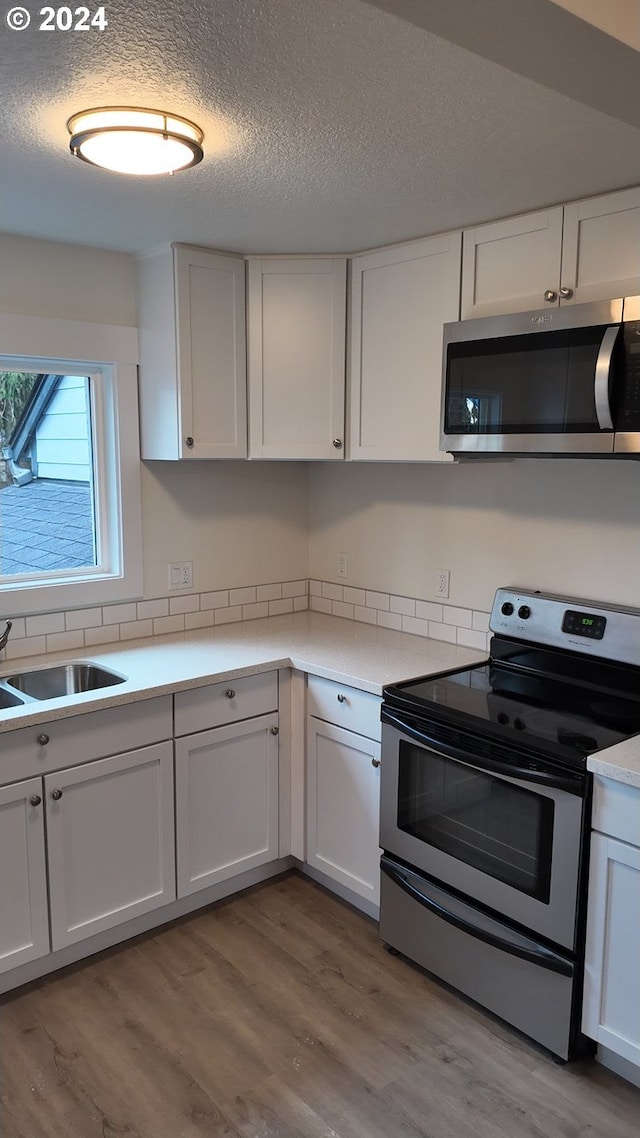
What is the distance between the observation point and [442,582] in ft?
10.0

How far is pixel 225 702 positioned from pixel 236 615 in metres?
0.73

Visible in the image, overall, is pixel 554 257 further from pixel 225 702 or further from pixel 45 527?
pixel 45 527

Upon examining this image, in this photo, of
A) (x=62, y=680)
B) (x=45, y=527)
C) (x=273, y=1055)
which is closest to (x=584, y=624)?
(x=273, y=1055)

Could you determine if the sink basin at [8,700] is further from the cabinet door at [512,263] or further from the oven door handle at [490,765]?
the cabinet door at [512,263]

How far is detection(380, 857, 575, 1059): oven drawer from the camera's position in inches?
81.7

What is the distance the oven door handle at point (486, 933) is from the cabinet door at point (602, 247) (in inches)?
67.7

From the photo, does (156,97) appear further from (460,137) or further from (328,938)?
(328,938)

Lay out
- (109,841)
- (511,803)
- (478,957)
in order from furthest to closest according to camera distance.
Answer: (109,841) < (478,957) < (511,803)

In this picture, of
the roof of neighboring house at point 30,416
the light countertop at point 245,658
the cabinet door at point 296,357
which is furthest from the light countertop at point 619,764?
the roof of neighboring house at point 30,416

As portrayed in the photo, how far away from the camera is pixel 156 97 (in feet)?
5.35

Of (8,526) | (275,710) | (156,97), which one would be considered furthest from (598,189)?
(8,526)

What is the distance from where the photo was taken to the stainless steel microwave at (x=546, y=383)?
203 cm

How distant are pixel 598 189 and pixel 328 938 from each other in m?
2.41

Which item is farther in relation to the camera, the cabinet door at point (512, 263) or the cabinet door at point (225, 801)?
the cabinet door at point (225, 801)
